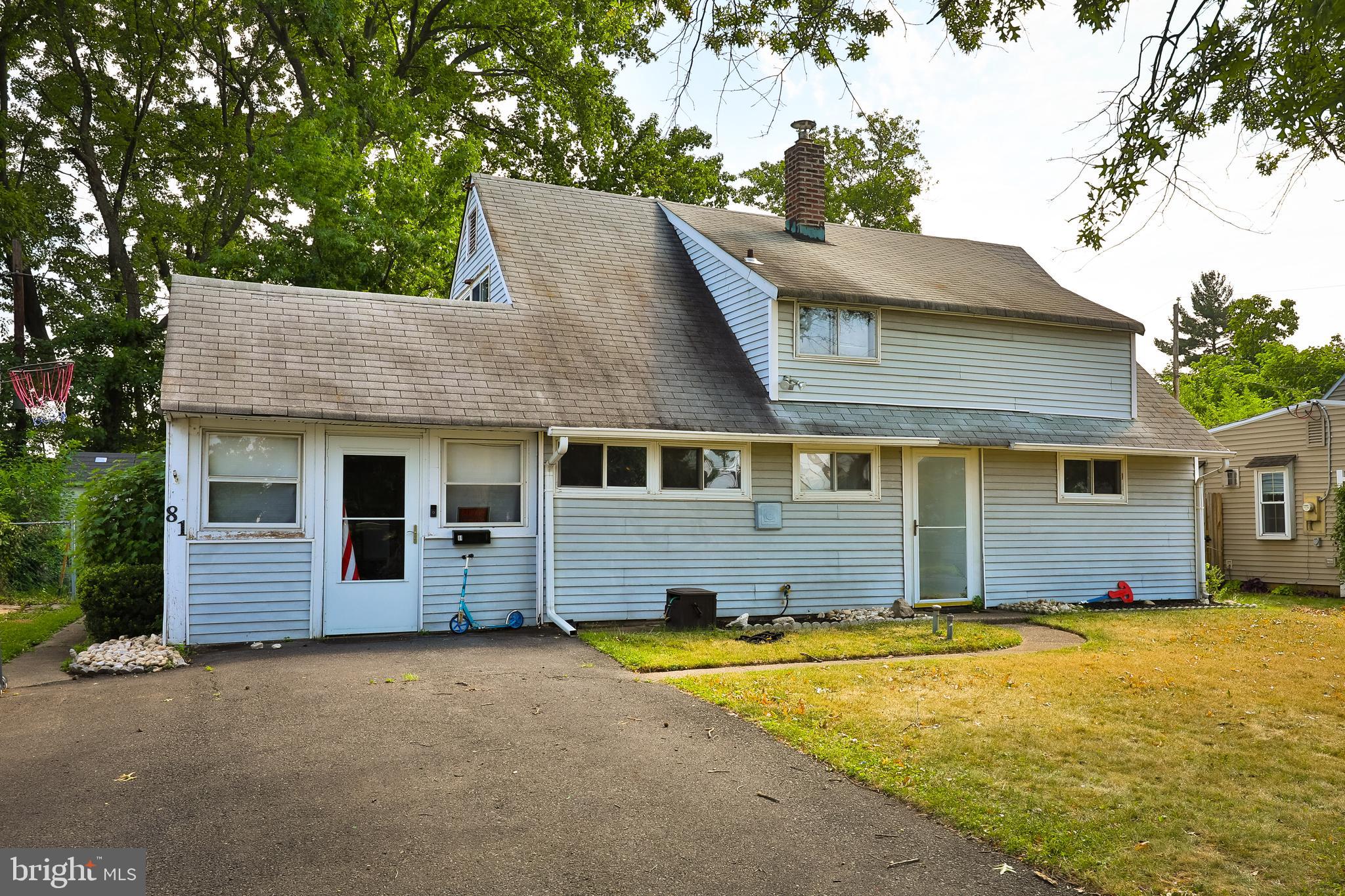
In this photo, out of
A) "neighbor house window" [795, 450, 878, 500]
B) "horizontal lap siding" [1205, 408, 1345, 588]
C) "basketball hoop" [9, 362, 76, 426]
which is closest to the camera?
"neighbor house window" [795, 450, 878, 500]

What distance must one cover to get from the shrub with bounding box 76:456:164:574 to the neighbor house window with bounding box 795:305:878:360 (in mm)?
8787

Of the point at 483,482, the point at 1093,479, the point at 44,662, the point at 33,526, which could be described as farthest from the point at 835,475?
the point at 33,526

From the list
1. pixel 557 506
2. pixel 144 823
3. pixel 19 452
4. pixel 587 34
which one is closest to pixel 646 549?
pixel 557 506

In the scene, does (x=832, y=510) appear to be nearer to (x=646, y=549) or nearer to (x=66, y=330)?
(x=646, y=549)

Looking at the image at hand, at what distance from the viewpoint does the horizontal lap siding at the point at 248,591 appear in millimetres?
10062

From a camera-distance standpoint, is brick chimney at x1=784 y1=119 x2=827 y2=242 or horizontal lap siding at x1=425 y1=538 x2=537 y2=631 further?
brick chimney at x1=784 y1=119 x2=827 y2=242

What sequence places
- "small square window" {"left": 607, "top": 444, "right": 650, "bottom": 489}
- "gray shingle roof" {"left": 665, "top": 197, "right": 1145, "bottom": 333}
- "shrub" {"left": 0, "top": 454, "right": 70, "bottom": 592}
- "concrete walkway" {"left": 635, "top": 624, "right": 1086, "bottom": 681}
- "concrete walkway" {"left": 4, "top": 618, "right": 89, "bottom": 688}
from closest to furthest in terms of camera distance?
1. "concrete walkway" {"left": 4, "top": 618, "right": 89, "bottom": 688}
2. "concrete walkway" {"left": 635, "top": 624, "right": 1086, "bottom": 681}
3. "small square window" {"left": 607, "top": 444, "right": 650, "bottom": 489}
4. "gray shingle roof" {"left": 665, "top": 197, "right": 1145, "bottom": 333}
5. "shrub" {"left": 0, "top": 454, "right": 70, "bottom": 592}

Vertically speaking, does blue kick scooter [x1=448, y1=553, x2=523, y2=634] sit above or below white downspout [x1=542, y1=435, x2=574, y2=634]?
below

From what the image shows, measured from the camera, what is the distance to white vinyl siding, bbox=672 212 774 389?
536 inches

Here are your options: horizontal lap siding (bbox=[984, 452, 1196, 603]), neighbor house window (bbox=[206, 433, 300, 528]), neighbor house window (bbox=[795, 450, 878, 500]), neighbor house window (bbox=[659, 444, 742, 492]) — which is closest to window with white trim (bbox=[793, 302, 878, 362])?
neighbor house window (bbox=[795, 450, 878, 500])

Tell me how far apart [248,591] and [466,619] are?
247 cm

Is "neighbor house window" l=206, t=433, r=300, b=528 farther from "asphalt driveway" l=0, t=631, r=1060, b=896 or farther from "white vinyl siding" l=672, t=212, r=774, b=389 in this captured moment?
"white vinyl siding" l=672, t=212, r=774, b=389

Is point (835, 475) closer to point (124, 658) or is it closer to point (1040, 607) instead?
point (1040, 607)

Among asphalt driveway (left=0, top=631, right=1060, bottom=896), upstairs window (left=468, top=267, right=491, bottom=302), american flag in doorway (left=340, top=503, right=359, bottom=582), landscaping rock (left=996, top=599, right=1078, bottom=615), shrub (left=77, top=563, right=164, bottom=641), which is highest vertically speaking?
upstairs window (left=468, top=267, right=491, bottom=302)
